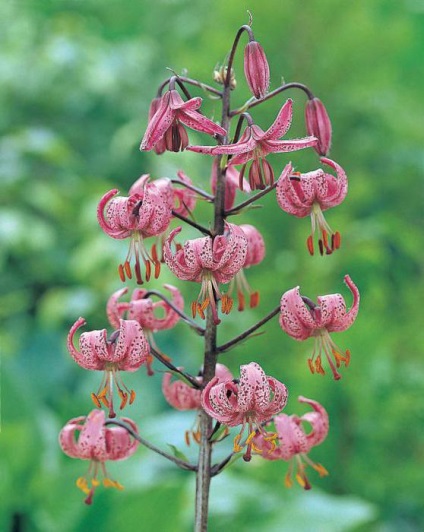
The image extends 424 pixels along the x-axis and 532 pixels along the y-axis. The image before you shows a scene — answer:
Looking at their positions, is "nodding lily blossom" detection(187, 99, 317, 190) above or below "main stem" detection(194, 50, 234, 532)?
above

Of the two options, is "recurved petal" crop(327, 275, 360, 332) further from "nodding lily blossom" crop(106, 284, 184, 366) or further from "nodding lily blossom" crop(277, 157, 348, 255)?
"nodding lily blossom" crop(106, 284, 184, 366)

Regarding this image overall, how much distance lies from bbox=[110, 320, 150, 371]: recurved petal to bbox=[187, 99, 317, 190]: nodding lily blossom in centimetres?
26

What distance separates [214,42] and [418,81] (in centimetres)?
189

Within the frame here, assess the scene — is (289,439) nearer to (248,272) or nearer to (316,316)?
(316,316)

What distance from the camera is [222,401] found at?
1.14m

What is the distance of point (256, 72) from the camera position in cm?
119

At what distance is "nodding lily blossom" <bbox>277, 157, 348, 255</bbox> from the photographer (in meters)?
1.19

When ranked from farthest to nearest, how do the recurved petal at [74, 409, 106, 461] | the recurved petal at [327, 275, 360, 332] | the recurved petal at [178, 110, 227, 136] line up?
the recurved petal at [74, 409, 106, 461]
the recurved petal at [327, 275, 360, 332]
the recurved petal at [178, 110, 227, 136]

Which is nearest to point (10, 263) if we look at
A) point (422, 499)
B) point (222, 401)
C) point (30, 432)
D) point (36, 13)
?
point (30, 432)

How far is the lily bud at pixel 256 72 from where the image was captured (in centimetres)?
119

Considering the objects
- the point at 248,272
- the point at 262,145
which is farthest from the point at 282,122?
the point at 248,272

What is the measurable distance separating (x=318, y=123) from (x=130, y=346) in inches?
16.6

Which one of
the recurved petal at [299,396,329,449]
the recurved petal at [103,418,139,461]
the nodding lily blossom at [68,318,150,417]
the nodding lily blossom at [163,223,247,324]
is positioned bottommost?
the recurved petal at [103,418,139,461]

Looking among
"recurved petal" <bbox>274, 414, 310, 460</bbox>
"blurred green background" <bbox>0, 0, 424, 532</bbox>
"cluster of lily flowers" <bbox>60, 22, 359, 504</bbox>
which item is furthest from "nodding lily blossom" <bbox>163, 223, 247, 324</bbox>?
"blurred green background" <bbox>0, 0, 424, 532</bbox>
